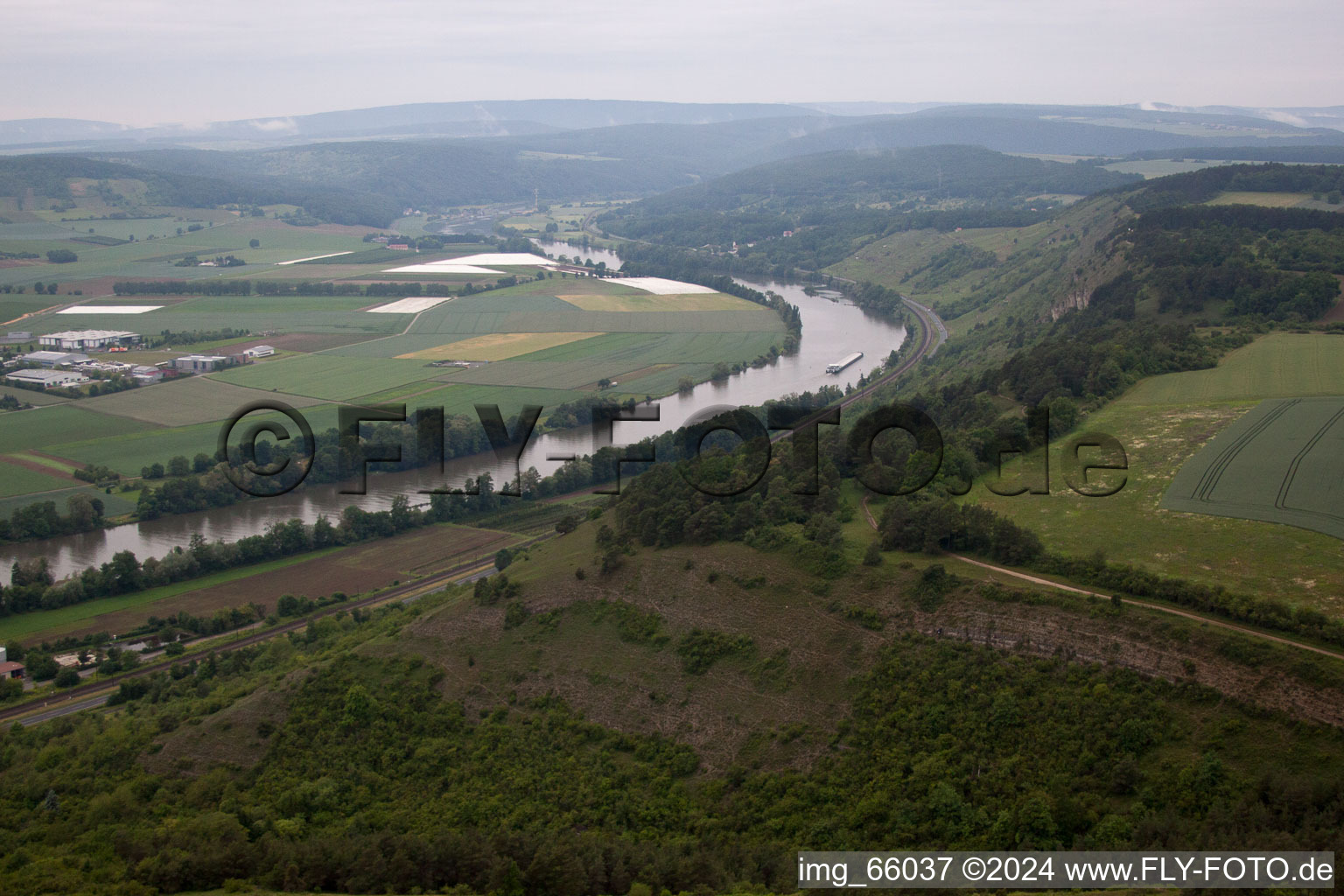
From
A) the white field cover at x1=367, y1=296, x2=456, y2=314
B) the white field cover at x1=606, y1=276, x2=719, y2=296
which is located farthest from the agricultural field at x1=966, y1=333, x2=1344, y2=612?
the white field cover at x1=367, y1=296, x2=456, y2=314

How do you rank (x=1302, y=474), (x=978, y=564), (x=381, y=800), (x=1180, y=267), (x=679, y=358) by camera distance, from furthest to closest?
(x=679, y=358) < (x=1180, y=267) < (x=1302, y=474) < (x=978, y=564) < (x=381, y=800)

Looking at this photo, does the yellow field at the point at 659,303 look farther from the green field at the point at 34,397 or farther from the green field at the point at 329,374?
the green field at the point at 34,397

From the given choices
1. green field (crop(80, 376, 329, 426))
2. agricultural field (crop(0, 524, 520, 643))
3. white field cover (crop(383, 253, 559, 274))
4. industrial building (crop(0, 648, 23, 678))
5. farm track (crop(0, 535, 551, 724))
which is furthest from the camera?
white field cover (crop(383, 253, 559, 274))

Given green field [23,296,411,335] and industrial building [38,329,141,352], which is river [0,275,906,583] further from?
industrial building [38,329,141,352]

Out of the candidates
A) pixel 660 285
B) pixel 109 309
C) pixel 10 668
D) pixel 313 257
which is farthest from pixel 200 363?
pixel 313 257

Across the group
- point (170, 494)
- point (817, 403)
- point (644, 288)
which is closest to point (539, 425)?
point (817, 403)

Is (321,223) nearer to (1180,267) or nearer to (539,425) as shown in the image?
(539,425)

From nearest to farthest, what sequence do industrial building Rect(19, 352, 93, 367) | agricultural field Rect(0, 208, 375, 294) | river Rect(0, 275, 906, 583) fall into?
river Rect(0, 275, 906, 583), industrial building Rect(19, 352, 93, 367), agricultural field Rect(0, 208, 375, 294)

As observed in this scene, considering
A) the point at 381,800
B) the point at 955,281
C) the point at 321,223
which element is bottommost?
the point at 381,800
